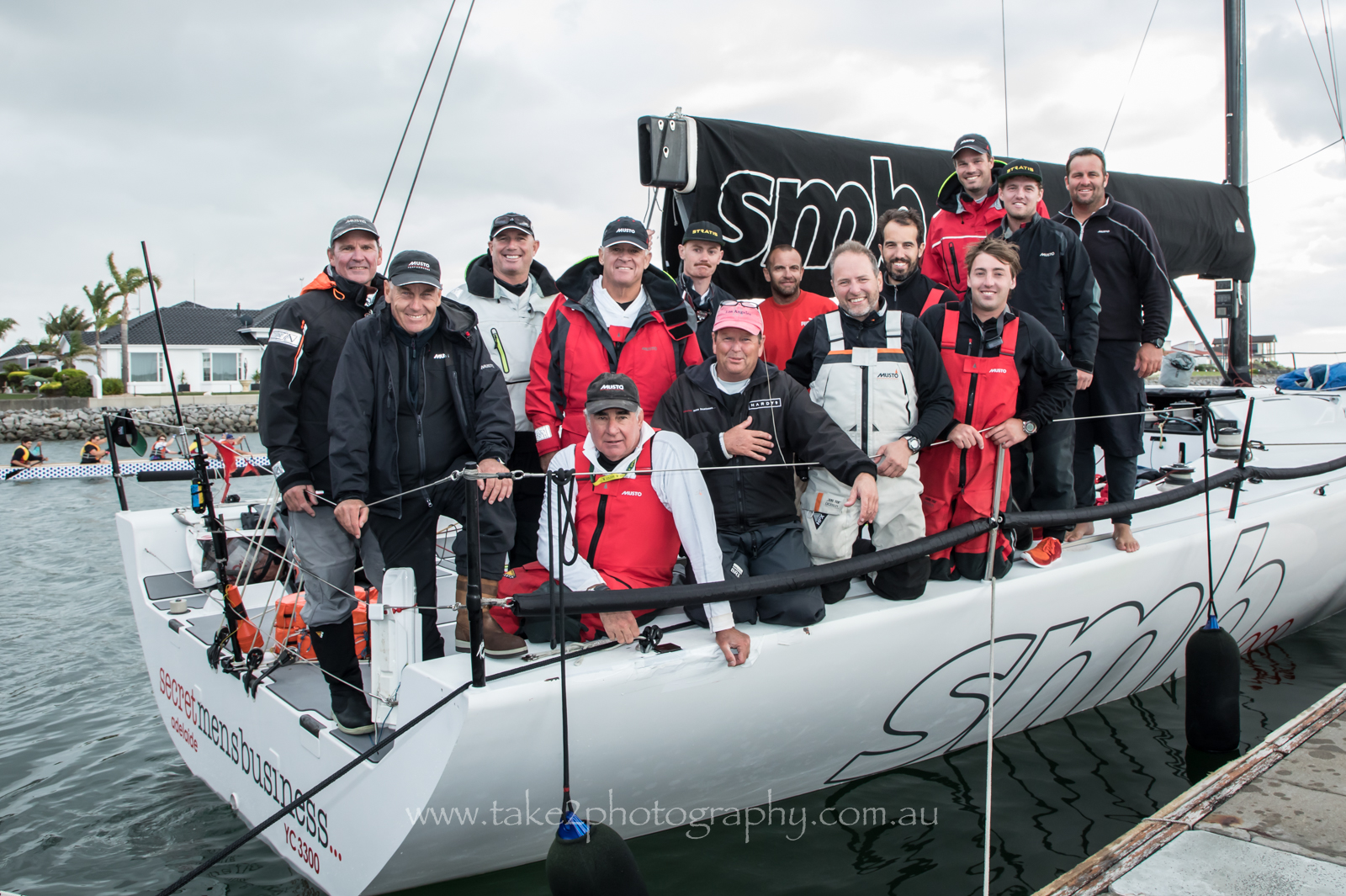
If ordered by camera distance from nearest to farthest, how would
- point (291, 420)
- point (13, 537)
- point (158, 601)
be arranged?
point (291, 420) → point (158, 601) → point (13, 537)

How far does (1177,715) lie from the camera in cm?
419

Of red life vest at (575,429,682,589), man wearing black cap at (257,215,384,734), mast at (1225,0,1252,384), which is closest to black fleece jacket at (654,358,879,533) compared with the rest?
red life vest at (575,429,682,589)

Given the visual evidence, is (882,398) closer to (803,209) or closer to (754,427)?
(754,427)

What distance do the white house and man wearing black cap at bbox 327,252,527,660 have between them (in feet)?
145

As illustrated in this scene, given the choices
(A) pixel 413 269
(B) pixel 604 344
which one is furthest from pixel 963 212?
(A) pixel 413 269

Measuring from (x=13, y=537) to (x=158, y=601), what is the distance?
1134cm

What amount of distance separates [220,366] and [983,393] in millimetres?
47661

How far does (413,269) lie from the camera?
272cm

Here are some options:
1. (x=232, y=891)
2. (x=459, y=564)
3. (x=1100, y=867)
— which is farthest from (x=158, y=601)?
(x=1100, y=867)

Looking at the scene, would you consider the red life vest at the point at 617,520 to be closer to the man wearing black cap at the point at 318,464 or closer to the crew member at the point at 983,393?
the man wearing black cap at the point at 318,464

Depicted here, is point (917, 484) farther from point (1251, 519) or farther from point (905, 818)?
point (1251, 519)

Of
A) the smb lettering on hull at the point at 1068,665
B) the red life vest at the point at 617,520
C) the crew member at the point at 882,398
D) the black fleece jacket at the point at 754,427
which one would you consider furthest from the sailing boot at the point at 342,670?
the smb lettering on hull at the point at 1068,665

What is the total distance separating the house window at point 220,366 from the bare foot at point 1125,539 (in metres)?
47.5

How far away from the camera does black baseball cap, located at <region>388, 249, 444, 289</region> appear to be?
271 cm
